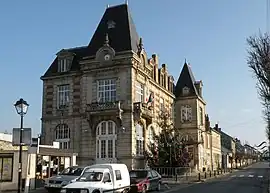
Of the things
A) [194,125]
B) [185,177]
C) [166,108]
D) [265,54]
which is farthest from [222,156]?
[265,54]

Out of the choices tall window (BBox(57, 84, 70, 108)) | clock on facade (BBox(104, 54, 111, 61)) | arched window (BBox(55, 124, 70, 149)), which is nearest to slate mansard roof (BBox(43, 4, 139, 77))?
clock on facade (BBox(104, 54, 111, 61))

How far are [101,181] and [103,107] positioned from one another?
21119mm

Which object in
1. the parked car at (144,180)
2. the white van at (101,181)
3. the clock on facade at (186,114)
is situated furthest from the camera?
the clock on facade at (186,114)

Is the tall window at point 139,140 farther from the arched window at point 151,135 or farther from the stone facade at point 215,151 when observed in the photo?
the stone facade at point 215,151

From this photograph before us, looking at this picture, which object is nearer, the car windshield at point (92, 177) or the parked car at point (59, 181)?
the car windshield at point (92, 177)

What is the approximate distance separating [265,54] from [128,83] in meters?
19.0

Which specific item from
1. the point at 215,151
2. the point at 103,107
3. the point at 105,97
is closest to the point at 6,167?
the point at 103,107

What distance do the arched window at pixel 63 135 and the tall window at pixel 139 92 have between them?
8564 millimetres

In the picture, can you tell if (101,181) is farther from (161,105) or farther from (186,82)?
(186,82)

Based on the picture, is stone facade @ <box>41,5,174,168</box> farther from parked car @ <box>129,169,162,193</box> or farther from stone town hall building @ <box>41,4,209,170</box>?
parked car @ <box>129,169,162,193</box>

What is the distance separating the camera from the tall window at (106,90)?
129 ft

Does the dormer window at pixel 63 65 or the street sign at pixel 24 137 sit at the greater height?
the dormer window at pixel 63 65

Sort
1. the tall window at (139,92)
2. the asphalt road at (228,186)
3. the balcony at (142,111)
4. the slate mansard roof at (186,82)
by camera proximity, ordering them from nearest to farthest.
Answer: the asphalt road at (228,186), the balcony at (142,111), the tall window at (139,92), the slate mansard roof at (186,82)

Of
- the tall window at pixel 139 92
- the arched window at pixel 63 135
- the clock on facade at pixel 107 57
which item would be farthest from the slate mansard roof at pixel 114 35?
the arched window at pixel 63 135
